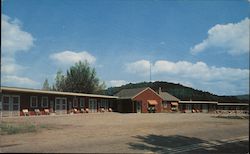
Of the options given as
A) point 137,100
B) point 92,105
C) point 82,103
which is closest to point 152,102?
point 137,100

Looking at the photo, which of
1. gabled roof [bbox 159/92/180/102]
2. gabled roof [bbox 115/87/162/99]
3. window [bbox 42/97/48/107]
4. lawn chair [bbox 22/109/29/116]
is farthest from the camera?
gabled roof [bbox 159/92/180/102]

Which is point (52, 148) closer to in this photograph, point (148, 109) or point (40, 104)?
point (40, 104)

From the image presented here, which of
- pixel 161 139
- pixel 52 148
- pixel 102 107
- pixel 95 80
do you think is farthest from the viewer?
pixel 95 80

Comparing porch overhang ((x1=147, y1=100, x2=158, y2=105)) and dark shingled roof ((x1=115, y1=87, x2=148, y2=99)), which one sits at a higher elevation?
dark shingled roof ((x1=115, y1=87, x2=148, y2=99))

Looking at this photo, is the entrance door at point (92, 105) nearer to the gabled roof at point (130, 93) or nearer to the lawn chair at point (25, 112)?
→ the gabled roof at point (130, 93)

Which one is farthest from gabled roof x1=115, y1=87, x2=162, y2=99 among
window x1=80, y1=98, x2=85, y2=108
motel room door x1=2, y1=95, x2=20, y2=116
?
motel room door x1=2, y1=95, x2=20, y2=116

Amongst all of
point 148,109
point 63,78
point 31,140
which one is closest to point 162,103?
point 148,109

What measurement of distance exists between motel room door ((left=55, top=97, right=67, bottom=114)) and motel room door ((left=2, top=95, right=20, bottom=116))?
18.5 ft

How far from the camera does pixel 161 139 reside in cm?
1458

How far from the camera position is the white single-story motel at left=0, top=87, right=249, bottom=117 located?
1199 inches

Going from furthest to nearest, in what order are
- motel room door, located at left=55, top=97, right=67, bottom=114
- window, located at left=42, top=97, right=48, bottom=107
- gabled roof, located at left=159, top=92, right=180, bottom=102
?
gabled roof, located at left=159, top=92, right=180, bottom=102
motel room door, located at left=55, top=97, right=67, bottom=114
window, located at left=42, top=97, right=48, bottom=107

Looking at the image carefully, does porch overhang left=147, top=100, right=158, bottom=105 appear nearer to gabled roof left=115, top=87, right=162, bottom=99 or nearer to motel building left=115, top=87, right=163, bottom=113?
motel building left=115, top=87, right=163, bottom=113

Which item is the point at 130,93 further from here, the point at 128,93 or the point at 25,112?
the point at 25,112

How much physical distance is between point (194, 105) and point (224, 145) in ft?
158
